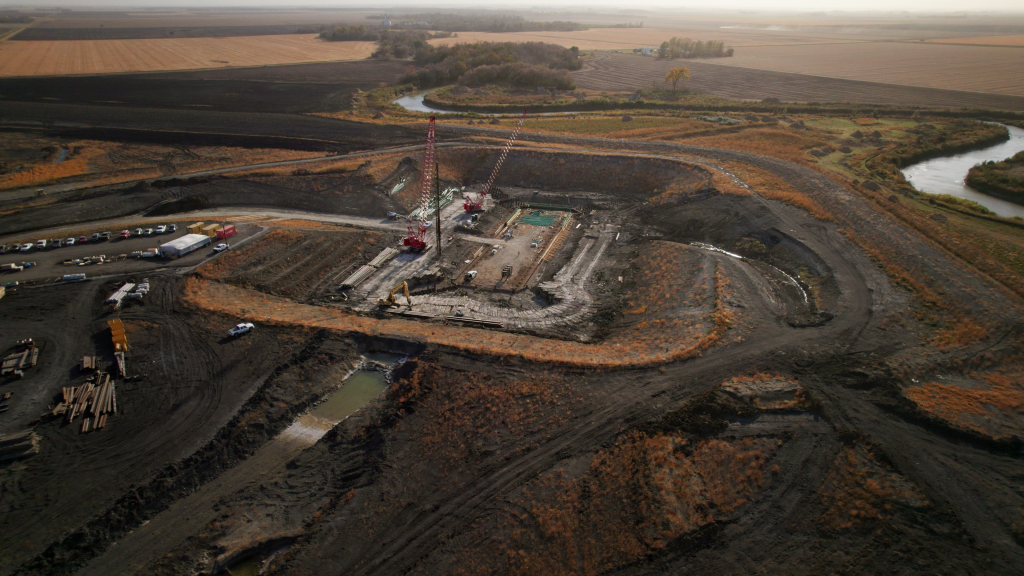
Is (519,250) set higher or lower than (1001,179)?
lower

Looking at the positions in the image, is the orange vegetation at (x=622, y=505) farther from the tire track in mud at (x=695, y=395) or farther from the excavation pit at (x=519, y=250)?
the excavation pit at (x=519, y=250)

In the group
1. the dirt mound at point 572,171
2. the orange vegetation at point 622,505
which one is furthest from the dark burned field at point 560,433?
the dirt mound at point 572,171

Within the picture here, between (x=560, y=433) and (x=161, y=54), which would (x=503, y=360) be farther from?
(x=161, y=54)

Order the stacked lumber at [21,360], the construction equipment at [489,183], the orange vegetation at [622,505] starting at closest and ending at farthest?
the orange vegetation at [622,505] < the stacked lumber at [21,360] < the construction equipment at [489,183]

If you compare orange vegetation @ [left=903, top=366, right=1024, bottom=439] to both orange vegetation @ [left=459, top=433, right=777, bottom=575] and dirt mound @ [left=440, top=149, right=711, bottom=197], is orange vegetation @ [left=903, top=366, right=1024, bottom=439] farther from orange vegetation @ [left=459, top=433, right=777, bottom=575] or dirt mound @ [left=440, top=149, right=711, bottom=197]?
dirt mound @ [left=440, top=149, right=711, bottom=197]

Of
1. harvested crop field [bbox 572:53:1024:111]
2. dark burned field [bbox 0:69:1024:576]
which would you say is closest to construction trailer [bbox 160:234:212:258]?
dark burned field [bbox 0:69:1024:576]

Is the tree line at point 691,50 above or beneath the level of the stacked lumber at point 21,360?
above

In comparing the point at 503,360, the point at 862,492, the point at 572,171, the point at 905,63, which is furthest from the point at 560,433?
the point at 905,63
